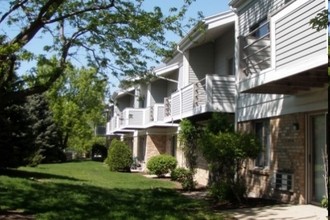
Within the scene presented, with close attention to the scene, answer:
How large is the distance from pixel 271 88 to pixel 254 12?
4952 millimetres

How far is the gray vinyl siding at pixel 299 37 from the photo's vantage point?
9.89m

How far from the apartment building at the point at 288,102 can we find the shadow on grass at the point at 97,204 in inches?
94.5

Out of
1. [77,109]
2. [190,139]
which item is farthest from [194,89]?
[77,109]

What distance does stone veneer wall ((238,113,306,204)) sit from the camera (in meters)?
12.4

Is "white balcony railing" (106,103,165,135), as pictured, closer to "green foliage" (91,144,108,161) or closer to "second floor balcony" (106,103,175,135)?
"second floor balcony" (106,103,175,135)

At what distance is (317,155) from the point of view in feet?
38.8

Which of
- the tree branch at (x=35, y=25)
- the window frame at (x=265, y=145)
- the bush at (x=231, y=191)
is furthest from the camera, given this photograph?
the window frame at (x=265, y=145)

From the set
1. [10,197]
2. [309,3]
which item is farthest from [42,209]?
[309,3]

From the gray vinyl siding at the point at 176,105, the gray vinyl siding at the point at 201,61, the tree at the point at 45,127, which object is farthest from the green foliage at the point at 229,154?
the tree at the point at 45,127

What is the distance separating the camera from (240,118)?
16.9 metres

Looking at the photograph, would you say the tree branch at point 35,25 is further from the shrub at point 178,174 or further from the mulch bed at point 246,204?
the shrub at point 178,174

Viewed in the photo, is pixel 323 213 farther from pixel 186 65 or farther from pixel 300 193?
pixel 186 65

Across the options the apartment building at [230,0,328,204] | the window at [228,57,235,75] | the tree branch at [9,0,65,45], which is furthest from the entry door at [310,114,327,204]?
the window at [228,57,235,75]

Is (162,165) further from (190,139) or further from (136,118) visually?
(136,118)
